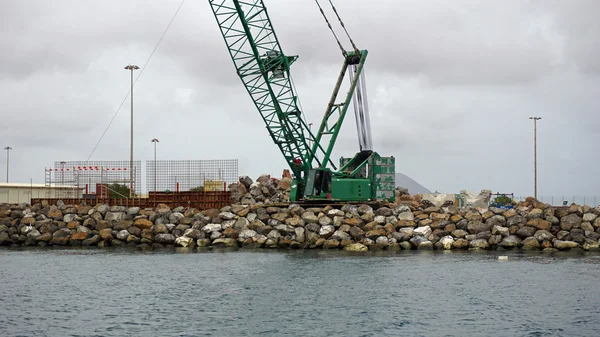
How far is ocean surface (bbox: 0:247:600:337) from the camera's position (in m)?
17.9

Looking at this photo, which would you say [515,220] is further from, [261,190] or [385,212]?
[261,190]

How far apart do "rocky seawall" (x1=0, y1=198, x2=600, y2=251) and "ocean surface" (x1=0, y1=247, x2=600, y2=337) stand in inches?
126

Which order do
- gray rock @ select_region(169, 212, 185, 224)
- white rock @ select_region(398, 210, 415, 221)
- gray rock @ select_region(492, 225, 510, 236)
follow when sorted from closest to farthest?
gray rock @ select_region(492, 225, 510, 236) → white rock @ select_region(398, 210, 415, 221) → gray rock @ select_region(169, 212, 185, 224)

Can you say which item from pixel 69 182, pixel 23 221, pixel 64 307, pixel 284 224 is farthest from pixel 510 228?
pixel 69 182

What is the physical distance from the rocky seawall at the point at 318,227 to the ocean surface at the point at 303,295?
10.5 ft

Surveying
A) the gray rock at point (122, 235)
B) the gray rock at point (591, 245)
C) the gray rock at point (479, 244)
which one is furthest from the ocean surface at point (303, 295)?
the gray rock at point (122, 235)

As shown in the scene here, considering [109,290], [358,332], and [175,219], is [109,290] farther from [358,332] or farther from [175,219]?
[175,219]

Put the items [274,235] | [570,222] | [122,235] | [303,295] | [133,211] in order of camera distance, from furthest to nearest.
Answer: [133,211], [122,235], [274,235], [570,222], [303,295]

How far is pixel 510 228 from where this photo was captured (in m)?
37.0

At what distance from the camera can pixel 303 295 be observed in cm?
2238

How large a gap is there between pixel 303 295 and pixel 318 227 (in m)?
16.3

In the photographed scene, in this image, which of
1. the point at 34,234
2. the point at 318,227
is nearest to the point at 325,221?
the point at 318,227

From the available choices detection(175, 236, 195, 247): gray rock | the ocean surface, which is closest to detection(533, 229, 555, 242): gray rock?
the ocean surface

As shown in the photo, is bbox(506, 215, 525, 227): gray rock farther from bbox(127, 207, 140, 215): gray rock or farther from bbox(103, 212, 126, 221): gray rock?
bbox(103, 212, 126, 221): gray rock
